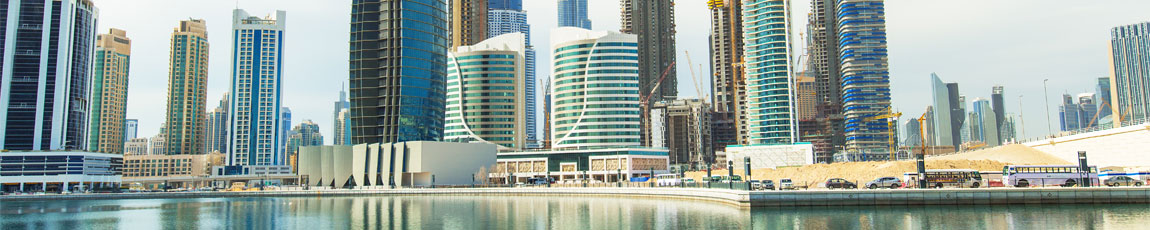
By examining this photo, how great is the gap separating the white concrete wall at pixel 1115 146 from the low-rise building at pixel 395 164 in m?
109

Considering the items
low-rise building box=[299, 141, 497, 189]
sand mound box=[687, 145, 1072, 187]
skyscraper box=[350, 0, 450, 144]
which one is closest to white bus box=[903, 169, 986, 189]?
sand mound box=[687, 145, 1072, 187]

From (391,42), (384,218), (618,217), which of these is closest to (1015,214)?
(618,217)

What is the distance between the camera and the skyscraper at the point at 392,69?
575 feet

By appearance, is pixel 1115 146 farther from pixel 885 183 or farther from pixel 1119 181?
pixel 885 183

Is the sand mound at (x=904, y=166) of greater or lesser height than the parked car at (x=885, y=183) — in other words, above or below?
above

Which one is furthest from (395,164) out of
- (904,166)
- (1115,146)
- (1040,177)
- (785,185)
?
(1115,146)

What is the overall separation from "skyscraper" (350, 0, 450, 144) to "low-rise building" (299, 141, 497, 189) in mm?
4886

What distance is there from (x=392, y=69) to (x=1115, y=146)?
13178 centimetres

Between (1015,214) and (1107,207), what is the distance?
10101mm

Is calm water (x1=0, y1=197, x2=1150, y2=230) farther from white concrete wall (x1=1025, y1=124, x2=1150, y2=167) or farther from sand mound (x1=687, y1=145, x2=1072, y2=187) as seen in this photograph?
white concrete wall (x1=1025, y1=124, x2=1150, y2=167)

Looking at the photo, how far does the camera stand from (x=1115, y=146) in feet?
334

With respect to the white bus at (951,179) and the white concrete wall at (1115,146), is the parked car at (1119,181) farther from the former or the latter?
the white concrete wall at (1115,146)

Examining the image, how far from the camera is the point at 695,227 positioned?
54.9 meters

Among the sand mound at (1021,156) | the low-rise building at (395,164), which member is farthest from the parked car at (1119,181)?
the low-rise building at (395,164)
